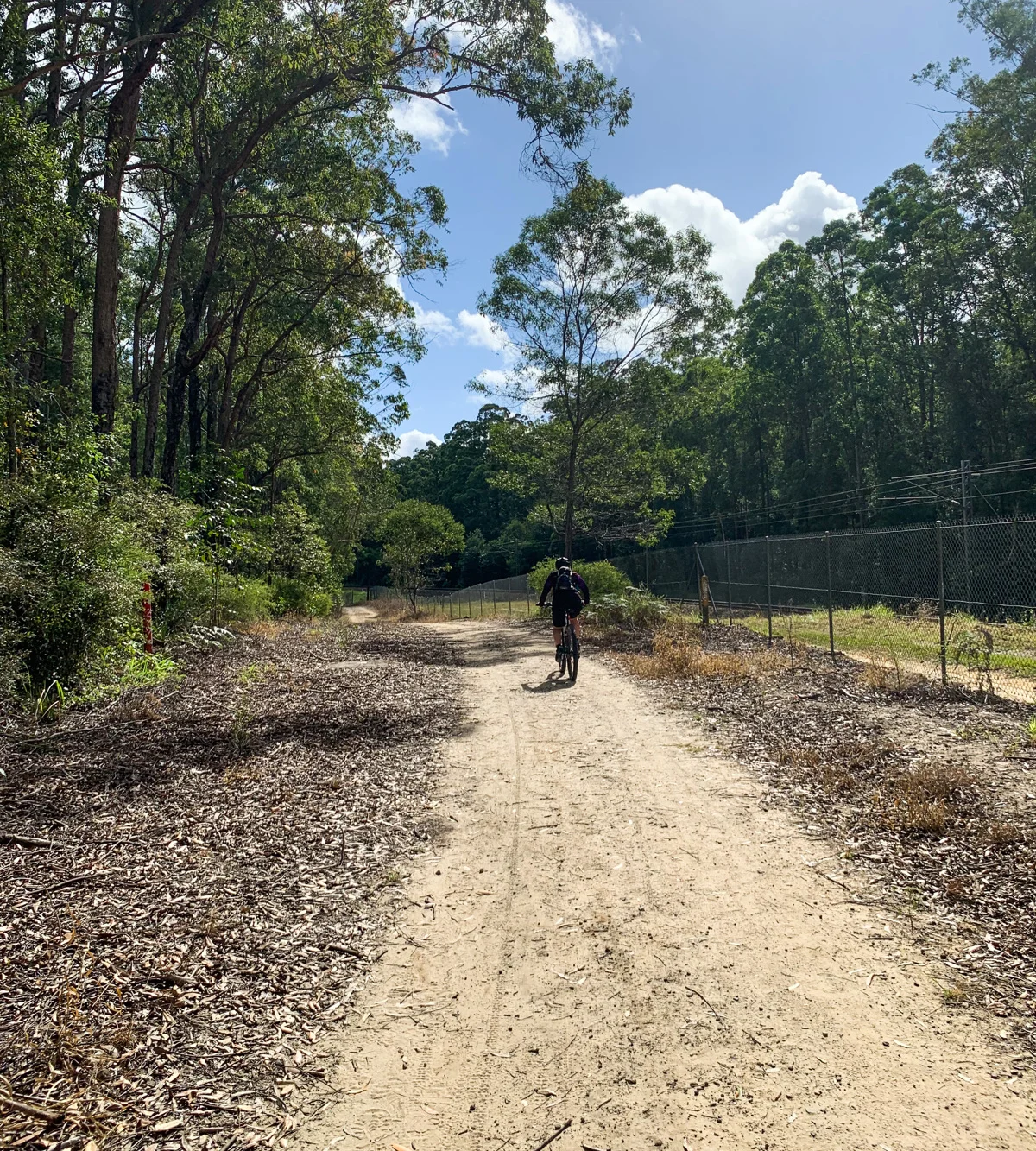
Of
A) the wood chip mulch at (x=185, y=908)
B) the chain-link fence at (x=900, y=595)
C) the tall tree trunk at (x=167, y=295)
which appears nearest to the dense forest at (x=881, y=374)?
the chain-link fence at (x=900, y=595)

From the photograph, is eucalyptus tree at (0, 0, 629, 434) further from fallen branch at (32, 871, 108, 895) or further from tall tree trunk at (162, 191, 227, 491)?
fallen branch at (32, 871, 108, 895)

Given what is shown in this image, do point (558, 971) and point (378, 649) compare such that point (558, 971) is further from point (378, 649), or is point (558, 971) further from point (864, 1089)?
point (378, 649)

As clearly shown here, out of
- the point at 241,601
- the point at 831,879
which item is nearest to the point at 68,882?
the point at 831,879

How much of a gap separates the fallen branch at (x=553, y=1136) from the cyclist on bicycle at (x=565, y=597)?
9.24 metres

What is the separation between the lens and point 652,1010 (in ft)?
10.1

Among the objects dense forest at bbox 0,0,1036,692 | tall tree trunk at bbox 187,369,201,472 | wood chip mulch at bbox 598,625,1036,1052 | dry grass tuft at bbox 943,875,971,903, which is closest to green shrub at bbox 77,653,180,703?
dense forest at bbox 0,0,1036,692

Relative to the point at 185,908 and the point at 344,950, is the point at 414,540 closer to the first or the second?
the point at 185,908

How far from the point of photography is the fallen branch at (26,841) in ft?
14.6

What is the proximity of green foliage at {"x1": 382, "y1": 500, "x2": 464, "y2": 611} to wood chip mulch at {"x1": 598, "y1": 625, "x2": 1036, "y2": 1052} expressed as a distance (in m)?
28.0

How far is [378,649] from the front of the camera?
1669 cm

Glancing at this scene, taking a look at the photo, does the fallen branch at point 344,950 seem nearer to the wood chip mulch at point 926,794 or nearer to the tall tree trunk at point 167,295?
the wood chip mulch at point 926,794

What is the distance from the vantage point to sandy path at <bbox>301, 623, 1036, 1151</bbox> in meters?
2.46

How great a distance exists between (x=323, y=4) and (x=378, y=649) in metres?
11.9

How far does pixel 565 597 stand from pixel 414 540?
25652 millimetres
